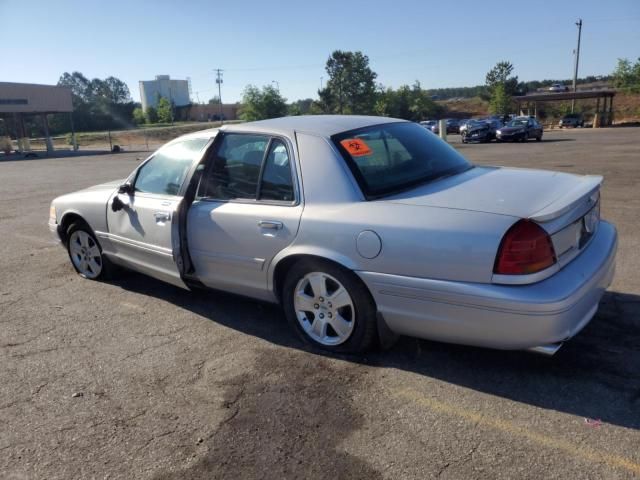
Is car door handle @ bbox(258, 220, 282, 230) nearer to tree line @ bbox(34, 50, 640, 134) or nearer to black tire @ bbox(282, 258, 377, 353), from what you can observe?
black tire @ bbox(282, 258, 377, 353)

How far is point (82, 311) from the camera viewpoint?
15.7ft

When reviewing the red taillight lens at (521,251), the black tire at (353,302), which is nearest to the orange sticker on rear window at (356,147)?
the black tire at (353,302)

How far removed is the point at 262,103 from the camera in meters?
73.9

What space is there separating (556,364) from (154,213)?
3.23 metres

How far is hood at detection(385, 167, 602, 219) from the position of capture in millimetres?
3057

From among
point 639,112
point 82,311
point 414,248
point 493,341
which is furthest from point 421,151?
point 639,112

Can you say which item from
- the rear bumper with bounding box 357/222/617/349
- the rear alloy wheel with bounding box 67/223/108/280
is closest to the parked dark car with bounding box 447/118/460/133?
the rear alloy wheel with bounding box 67/223/108/280

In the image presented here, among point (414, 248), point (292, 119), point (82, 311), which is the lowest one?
point (82, 311)

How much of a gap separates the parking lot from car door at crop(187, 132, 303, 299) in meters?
0.51

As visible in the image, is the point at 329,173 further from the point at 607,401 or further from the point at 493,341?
the point at 607,401

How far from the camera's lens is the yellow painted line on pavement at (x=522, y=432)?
2.45 metres

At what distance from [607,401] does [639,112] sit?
62.4 metres

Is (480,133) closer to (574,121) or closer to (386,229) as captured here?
(574,121)

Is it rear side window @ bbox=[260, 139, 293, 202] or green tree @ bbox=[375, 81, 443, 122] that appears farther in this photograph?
green tree @ bbox=[375, 81, 443, 122]
